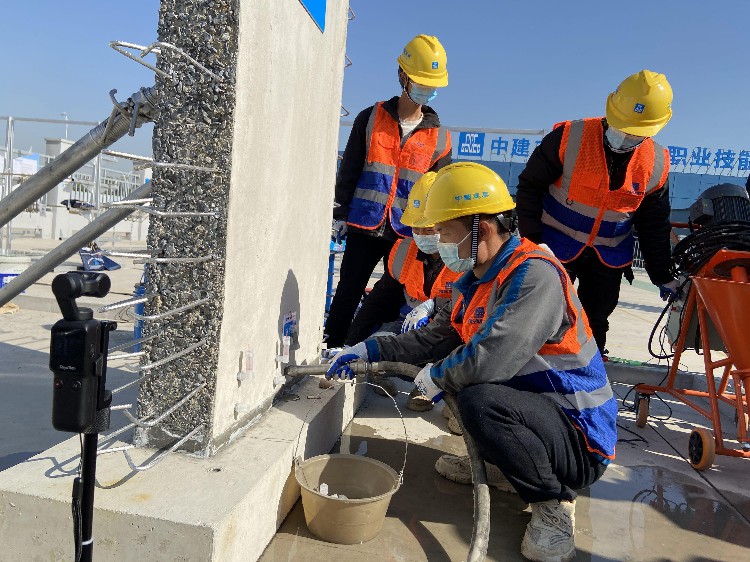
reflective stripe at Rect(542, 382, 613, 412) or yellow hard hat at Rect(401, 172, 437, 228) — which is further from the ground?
yellow hard hat at Rect(401, 172, 437, 228)

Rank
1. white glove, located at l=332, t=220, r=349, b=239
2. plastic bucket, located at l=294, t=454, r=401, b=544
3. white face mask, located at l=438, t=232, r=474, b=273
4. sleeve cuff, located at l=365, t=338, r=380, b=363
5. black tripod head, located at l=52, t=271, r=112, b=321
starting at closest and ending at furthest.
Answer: black tripod head, located at l=52, t=271, r=112, b=321 < plastic bucket, located at l=294, t=454, r=401, b=544 < white face mask, located at l=438, t=232, r=474, b=273 < sleeve cuff, located at l=365, t=338, r=380, b=363 < white glove, located at l=332, t=220, r=349, b=239

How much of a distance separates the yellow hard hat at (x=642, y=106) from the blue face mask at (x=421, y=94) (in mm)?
1026

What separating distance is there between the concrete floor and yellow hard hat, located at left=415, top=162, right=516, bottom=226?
114 cm

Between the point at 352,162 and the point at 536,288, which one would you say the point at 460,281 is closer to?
the point at 536,288

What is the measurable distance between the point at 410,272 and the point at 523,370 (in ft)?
4.52

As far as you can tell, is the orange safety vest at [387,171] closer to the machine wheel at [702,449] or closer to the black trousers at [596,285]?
the black trousers at [596,285]

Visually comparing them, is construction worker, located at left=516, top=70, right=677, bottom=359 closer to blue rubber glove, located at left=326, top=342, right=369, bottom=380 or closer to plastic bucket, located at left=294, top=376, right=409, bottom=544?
blue rubber glove, located at left=326, top=342, right=369, bottom=380

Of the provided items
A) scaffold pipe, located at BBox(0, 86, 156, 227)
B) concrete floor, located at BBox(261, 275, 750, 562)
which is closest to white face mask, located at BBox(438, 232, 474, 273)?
concrete floor, located at BBox(261, 275, 750, 562)

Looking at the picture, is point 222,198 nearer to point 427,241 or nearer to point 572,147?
point 427,241

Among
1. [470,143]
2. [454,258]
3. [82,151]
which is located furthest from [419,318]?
[470,143]

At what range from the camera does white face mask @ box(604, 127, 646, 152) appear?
132 inches

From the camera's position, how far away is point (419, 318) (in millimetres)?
3131

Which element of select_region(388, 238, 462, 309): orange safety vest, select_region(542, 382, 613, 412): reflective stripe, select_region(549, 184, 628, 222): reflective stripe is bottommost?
select_region(542, 382, 613, 412): reflective stripe

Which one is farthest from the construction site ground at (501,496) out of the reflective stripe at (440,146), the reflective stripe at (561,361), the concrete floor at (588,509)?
the reflective stripe at (440,146)
